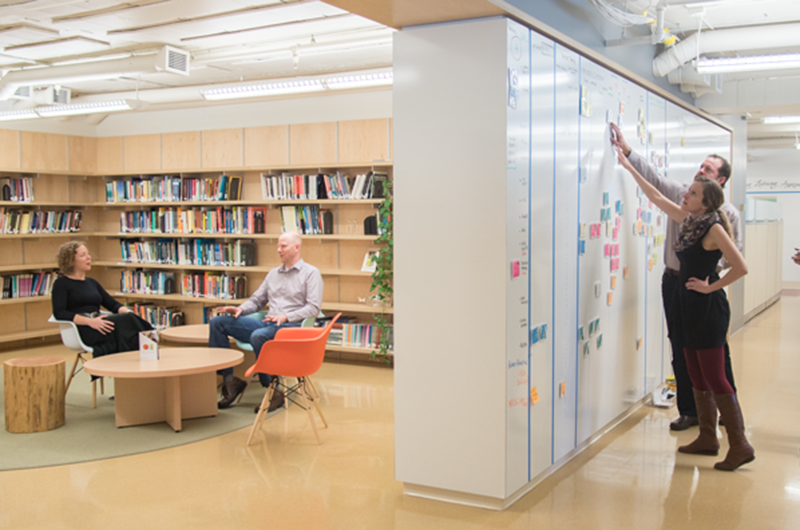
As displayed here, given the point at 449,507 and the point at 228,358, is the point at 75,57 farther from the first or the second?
the point at 449,507

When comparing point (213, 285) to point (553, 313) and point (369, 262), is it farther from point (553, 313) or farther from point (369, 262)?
point (553, 313)

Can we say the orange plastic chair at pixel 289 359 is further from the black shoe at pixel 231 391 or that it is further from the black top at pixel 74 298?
the black top at pixel 74 298

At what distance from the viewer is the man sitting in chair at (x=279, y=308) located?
599 cm

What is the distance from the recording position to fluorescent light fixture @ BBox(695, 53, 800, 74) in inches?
220

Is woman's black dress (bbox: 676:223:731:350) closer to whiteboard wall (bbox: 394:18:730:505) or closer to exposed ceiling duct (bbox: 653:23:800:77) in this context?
whiteboard wall (bbox: 394:18:730:505)

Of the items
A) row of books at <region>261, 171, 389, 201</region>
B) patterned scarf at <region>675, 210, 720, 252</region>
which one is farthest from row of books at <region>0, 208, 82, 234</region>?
patterned scarf at <region>675, 210, 720, 252</region>

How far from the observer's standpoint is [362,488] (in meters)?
4.02

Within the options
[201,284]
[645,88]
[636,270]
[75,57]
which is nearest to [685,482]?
[636,270]

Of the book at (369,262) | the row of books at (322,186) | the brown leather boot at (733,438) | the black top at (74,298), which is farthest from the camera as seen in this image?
the book at (369,262)

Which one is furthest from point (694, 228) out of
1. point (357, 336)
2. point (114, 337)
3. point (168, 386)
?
point (114, 337)

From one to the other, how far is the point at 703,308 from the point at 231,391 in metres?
3.79

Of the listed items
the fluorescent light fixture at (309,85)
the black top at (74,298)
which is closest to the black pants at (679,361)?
the fluorescent light fixture at (309,85)

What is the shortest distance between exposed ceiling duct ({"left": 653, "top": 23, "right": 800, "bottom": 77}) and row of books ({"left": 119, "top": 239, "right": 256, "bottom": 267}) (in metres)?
5.03

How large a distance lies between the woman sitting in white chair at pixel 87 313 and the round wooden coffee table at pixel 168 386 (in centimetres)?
45
